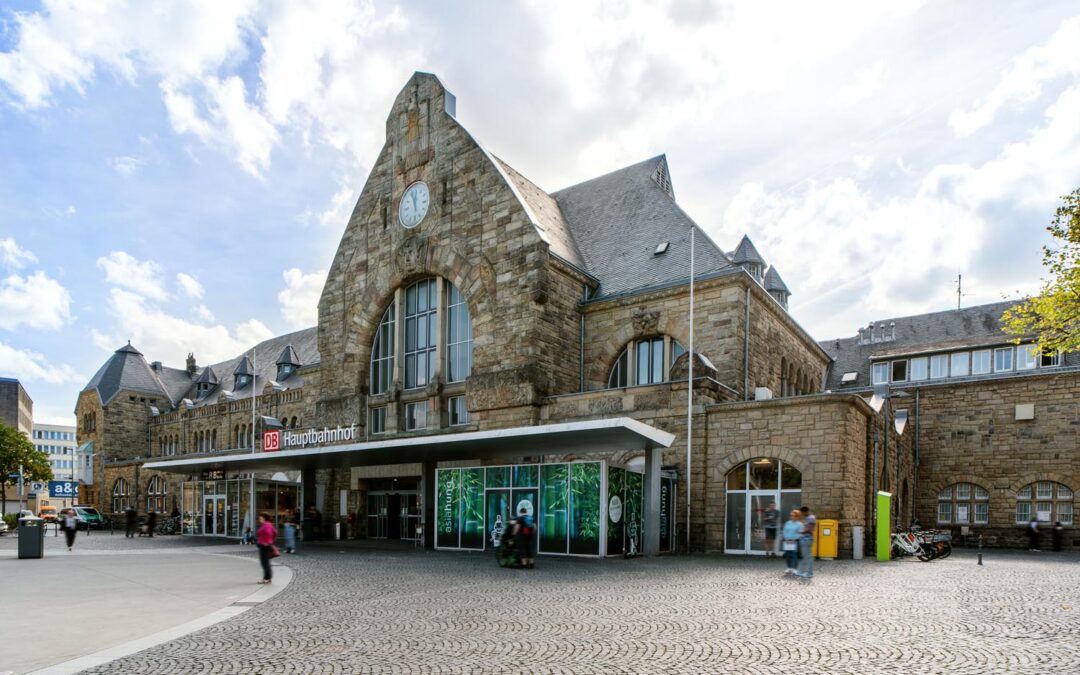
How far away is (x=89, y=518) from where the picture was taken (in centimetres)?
5150

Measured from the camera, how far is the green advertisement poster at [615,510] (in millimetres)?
19938

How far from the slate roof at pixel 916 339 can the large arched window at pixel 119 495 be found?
162 feet

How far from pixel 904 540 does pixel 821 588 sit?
9.89 metres

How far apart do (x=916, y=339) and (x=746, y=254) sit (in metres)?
11.0

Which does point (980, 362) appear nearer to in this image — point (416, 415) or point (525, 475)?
point (525, 475)

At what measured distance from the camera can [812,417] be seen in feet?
69.3

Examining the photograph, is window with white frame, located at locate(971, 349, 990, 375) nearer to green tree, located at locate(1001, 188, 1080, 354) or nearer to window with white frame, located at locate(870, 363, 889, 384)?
window with white frame, located at locate(870, 363, 889, 384)

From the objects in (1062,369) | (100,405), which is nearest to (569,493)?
(1062,369)

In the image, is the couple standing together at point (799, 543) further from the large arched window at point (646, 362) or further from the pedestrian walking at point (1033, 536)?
the pedestrian walking at point (1033, 536)

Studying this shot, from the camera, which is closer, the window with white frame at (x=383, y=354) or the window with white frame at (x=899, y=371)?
the window with white frame at (x=383, y=354)

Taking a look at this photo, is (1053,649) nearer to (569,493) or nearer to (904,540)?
(569,493)

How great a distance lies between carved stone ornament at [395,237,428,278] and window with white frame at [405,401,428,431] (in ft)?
17.9

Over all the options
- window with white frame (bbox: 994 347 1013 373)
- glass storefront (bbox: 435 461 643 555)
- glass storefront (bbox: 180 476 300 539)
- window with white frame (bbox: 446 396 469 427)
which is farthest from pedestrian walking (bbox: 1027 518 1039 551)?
glass storefront (bbox: 180 476 300 539)

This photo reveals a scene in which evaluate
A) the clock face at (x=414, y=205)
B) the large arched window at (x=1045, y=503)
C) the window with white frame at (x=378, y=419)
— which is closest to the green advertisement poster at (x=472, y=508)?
the window with white frame at (x=378, y=419)
